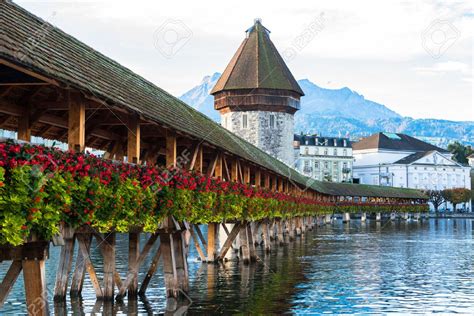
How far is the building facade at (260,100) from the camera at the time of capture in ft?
242

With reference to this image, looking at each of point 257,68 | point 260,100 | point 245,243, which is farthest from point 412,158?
point 245,243

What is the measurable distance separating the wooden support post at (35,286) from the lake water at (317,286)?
7340mm

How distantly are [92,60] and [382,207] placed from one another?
304 ft

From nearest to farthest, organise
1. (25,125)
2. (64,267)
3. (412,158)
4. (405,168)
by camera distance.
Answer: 1. (25,125)
2. (64,267)
3. (405,168)
4. (412,158)

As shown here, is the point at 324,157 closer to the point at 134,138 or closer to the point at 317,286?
the point at 317,286

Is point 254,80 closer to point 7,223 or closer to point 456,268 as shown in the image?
point 456,268

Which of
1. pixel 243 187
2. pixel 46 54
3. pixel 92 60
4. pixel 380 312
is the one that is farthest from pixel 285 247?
pixel 46 54

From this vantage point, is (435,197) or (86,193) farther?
(435,197)

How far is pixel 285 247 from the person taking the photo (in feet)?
143

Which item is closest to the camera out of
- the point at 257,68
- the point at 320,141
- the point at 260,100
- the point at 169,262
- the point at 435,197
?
the point at 169,262

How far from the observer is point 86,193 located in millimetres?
12156

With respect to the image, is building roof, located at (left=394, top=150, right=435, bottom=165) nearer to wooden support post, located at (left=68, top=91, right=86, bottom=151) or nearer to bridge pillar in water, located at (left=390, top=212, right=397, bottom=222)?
bridge pillar in water, located at (left=390, top=212, right=397, bottom=222)

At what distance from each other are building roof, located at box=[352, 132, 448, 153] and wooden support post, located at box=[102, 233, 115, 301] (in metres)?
135

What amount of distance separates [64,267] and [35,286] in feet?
26.4
